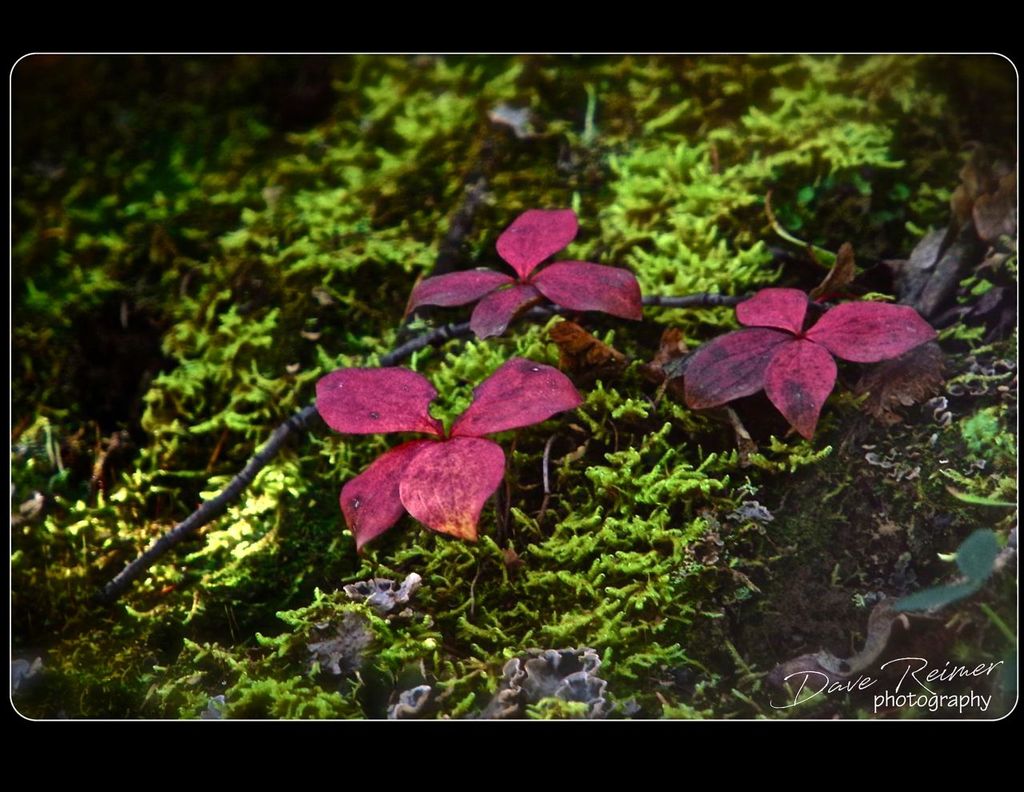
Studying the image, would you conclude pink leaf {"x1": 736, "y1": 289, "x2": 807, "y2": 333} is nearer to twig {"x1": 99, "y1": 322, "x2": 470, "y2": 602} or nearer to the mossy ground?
the mossy ground

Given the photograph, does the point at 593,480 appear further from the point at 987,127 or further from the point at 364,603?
the point at 987,127

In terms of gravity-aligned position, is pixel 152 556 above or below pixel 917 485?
below

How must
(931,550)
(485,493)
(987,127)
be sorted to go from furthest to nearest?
(987,127)
(931,550)
(485,493)

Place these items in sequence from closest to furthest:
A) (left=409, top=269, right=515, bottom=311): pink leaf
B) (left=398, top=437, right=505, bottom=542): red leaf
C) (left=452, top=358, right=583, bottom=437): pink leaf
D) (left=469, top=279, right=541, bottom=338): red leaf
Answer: (left=398, top=437, right=505, bottom=542): red leaf < (left=452, top=358, right=583, bottom=437): pink leaf < (left=469, top=279, right=541, bottom=338): red leaf < (left=409, top=269, right=515, bottom=311): pink leaf

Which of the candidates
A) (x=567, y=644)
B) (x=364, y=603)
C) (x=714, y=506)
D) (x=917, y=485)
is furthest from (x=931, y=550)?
(x=364, y=603)

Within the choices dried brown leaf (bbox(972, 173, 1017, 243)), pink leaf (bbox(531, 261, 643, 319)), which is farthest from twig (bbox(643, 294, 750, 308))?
dried brown leaf (bbox(972, 173, 1017, 243))

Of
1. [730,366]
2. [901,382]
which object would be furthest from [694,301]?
[901,382]

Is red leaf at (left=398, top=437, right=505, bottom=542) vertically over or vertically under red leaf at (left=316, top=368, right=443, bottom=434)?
under
